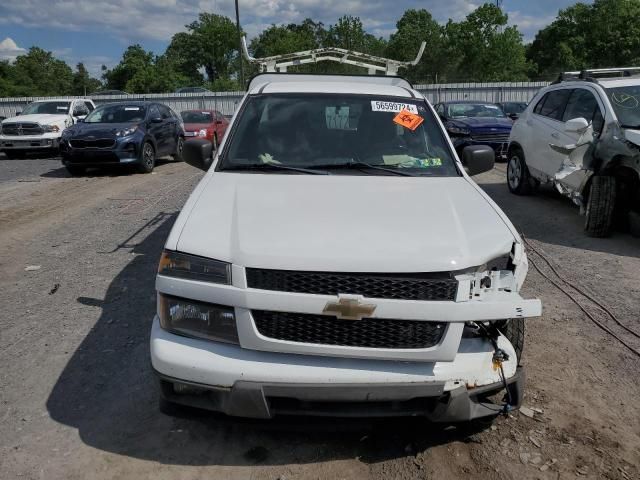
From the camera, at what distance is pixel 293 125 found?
13.4 feet

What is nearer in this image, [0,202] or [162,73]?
[0,202]

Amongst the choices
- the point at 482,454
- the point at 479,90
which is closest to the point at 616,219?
the point at 482,454

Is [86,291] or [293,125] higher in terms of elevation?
[293,125]

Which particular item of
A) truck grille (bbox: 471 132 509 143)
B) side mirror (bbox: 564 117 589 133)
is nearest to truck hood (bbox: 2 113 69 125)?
truck grille (bbox: 471 132 509 143)

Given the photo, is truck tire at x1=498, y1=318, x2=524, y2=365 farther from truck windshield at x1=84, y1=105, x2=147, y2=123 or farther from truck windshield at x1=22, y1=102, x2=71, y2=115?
truck windshield at x1=22, y1=102, x2=71, y2=115

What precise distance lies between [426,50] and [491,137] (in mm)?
43794

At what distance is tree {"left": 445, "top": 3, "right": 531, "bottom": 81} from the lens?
45.4 metres

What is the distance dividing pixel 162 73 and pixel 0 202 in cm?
5134

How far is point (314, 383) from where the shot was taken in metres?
2.49

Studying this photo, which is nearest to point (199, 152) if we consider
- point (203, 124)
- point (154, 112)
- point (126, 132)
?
point (126, 132)

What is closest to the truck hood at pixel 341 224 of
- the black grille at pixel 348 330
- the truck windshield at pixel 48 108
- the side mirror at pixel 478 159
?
the black grille at pixel 348 330

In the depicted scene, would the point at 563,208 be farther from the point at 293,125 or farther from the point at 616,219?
the point at 293,125

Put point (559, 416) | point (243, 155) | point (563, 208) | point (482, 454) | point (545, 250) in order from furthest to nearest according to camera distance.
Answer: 1. point (563, 208)
2. point (545, 250)
3. point (243, 155)
4. point (559, 416)
5. point (482, 454)

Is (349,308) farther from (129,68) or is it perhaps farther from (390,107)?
(129,68)
